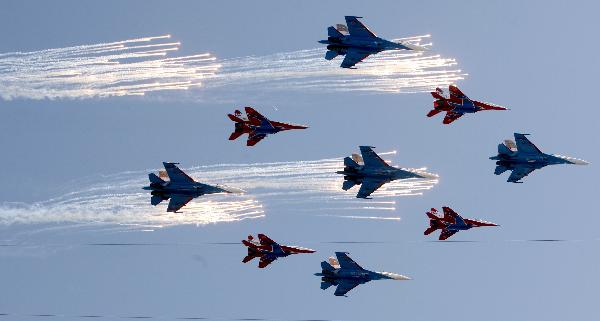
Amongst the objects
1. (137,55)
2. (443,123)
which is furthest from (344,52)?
(137,55)

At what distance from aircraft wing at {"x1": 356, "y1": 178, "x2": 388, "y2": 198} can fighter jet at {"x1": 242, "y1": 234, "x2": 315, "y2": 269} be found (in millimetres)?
8530

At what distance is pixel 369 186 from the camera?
10788cm

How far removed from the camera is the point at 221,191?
349 feet

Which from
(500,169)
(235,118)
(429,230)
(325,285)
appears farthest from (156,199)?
(500,169)

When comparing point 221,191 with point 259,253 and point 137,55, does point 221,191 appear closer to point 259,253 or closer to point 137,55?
point 259,253

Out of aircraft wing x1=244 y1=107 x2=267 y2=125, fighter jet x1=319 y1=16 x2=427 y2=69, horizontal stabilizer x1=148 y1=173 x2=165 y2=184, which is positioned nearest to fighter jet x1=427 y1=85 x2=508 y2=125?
fighter jet x1=319 y1=16 x2=427 y2=69

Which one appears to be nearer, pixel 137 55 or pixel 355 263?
pixel 137 55

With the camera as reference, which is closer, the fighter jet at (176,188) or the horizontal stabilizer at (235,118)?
the fighter jet at (176,188)

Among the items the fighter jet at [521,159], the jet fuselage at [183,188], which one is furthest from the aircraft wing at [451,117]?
the jet fuselage at [183,188]

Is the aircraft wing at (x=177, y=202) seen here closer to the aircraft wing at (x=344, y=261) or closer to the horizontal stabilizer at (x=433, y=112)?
the aircraft wing at (x=344, y=261)

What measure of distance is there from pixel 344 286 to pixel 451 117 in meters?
20.8

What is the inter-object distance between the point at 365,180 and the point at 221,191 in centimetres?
1440

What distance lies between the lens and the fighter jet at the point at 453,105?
357 feet

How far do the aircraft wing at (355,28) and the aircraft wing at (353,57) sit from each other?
175 centimetres
